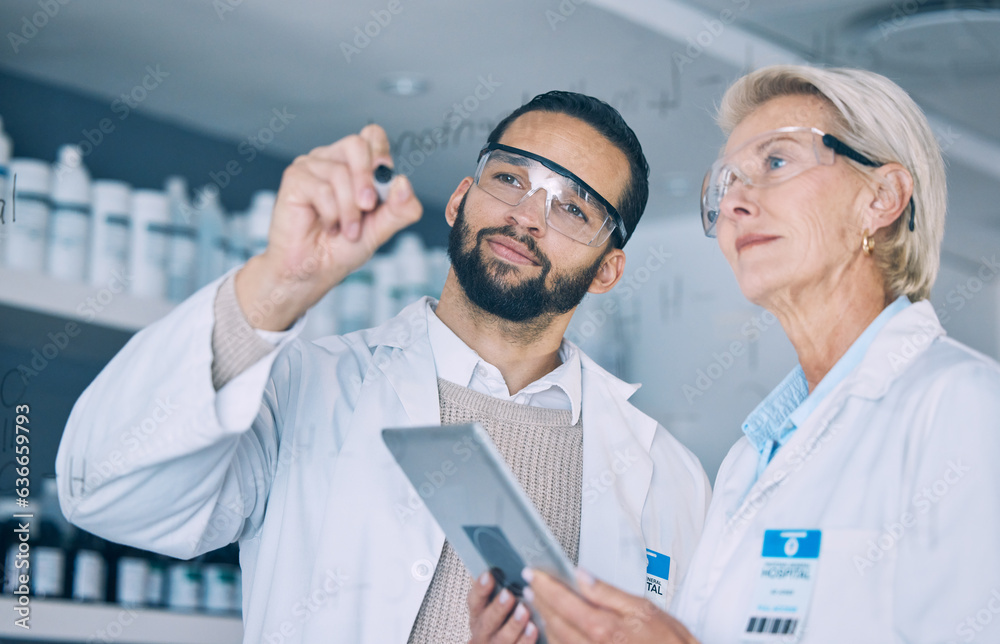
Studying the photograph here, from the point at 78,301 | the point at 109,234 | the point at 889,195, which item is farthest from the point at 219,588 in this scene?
the point at 889,195

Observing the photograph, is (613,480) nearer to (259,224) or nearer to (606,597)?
(606,597)

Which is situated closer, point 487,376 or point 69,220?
point 487,376

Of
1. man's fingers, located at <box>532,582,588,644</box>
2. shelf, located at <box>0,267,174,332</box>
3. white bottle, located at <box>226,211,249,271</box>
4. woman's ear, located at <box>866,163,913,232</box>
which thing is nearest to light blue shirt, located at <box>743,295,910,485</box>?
woman's ear, located at <box>866,163,913,232</box>

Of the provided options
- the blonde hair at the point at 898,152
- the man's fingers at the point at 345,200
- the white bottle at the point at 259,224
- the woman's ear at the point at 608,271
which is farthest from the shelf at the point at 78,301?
the blonde hair at the point at 898,152

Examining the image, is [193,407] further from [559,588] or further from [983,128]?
[983,128]

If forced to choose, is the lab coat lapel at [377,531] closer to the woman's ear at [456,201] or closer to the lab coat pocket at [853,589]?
the woman's ear at [456,201]

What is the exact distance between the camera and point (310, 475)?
151 centimetres

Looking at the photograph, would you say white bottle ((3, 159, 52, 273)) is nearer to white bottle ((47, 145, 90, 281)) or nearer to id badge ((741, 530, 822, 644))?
white bottle ((47, 145, 90, 281))

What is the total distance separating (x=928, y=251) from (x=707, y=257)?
2.19m

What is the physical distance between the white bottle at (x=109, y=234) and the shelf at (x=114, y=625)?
70 centimetres

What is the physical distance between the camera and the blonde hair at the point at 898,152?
4.25 feet

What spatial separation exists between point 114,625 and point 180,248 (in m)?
0.86

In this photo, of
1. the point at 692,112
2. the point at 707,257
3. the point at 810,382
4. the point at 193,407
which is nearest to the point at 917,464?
the point at 810,382

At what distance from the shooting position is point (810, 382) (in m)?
1.36
